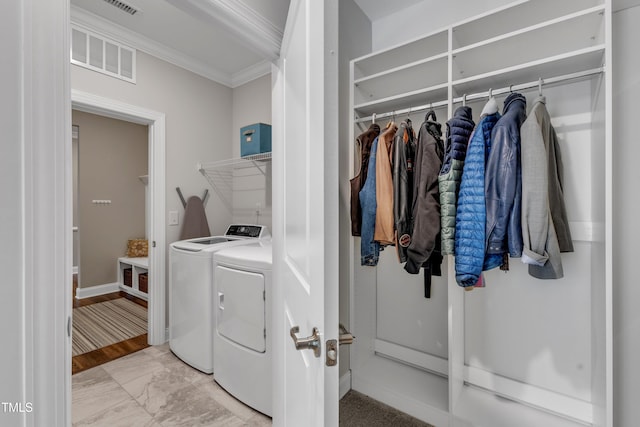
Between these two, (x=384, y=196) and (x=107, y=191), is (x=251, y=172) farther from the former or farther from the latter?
(x=107, y=191)

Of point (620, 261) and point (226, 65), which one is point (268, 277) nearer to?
point (620, 261)

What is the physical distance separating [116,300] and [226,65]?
3.28 m

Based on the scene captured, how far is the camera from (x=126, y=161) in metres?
4.06

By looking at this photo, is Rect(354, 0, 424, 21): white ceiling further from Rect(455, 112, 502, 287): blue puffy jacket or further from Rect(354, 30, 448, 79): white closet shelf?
Rect(455, 112, 502, 287): blue puffy jacket

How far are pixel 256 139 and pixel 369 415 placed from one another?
224 cm

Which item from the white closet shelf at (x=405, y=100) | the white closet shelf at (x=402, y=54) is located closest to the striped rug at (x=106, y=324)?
the white closet shelf at (x=405, y=100)

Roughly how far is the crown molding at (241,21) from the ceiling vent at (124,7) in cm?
151

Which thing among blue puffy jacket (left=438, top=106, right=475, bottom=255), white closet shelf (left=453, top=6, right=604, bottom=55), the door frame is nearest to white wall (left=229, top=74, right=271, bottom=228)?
the door frame

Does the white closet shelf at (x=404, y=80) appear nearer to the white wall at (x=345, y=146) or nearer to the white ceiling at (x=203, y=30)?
the white wall at (x=345, y=146)

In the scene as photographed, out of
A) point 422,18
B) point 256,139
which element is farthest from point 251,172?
point 422,18

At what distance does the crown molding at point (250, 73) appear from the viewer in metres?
2.81

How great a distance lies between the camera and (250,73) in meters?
2.95

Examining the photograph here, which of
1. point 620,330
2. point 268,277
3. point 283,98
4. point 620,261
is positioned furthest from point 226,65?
point 620,330

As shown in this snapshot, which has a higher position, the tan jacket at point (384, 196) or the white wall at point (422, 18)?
the white wall at point (422, 18)
